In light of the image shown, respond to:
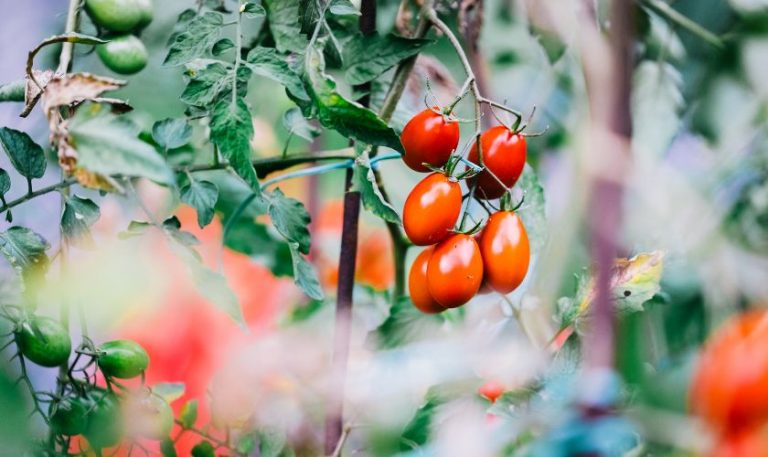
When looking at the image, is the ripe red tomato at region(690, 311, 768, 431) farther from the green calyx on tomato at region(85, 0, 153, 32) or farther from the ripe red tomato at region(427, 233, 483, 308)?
the green calyx on tomato at region(85, 0, 153, 32)

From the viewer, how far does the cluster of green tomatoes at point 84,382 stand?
1.46ft

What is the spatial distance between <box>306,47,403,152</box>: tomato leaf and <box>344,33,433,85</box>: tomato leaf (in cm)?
8

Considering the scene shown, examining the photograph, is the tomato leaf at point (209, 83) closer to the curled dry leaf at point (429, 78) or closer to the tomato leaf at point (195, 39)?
the tomato leaf at point (195, 39)

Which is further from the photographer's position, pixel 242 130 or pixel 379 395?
pixel 379 395

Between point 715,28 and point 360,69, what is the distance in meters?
0.59

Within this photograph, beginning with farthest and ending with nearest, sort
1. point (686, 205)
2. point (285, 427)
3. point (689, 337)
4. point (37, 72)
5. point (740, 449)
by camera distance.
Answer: point (689, 337)
point (686, 205)
point (285, 427)
point (37, 72)
point (740, 449)

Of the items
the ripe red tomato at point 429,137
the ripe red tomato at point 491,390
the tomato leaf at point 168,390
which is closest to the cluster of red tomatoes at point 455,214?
the ripe red tomato at point 429,137

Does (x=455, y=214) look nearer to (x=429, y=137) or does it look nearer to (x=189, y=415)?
(x=429, y=137)

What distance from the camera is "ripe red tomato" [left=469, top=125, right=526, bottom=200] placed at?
1.49 ft

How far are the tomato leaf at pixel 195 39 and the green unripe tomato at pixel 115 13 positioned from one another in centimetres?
9

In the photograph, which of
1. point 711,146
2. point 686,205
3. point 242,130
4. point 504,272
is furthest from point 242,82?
point 711,146

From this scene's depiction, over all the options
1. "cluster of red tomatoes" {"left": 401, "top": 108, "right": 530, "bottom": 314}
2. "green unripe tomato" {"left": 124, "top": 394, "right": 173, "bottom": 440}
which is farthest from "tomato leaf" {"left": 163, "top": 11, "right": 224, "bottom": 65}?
"green unripe tomato" {"left": 124, "top": 394, "right": 173, "bottom": 440}

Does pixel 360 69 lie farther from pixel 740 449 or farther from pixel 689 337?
pixel 689 337

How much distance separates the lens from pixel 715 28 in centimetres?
90
